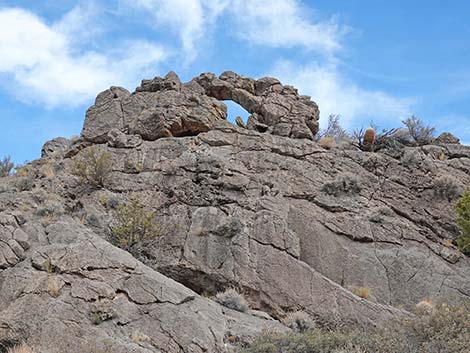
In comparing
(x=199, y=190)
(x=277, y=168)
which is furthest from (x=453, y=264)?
(x=199, y=190)

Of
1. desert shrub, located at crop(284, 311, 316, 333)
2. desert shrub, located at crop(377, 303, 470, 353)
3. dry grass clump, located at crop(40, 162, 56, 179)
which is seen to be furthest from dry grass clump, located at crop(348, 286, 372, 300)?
dry grass clump, located at crop(40, 162, 56, 179)

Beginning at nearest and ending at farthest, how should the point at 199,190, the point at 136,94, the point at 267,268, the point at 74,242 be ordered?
1. the point at 74,242
2. the point at 267,268
3. the point at 199,190
4. the point at 136,94

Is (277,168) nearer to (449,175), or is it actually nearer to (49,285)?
(449,175)

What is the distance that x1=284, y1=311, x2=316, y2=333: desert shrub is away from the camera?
13.7 m

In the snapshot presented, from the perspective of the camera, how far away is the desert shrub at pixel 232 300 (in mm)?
13961

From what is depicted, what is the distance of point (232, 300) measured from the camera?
14102 mm

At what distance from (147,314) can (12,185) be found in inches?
403

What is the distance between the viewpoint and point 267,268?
50.6 feet

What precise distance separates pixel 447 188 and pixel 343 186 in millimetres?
3676

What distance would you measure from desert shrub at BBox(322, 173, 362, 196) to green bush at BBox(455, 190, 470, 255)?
3223 millimetres

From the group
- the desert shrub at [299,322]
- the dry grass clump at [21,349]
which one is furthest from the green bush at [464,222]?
the dry grass clump at [21,349]

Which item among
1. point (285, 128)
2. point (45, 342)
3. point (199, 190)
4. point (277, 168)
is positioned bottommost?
point (45, 342)

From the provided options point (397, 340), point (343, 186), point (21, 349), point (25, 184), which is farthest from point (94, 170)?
point (397, 340)

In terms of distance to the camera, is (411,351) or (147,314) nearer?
(411,351)
